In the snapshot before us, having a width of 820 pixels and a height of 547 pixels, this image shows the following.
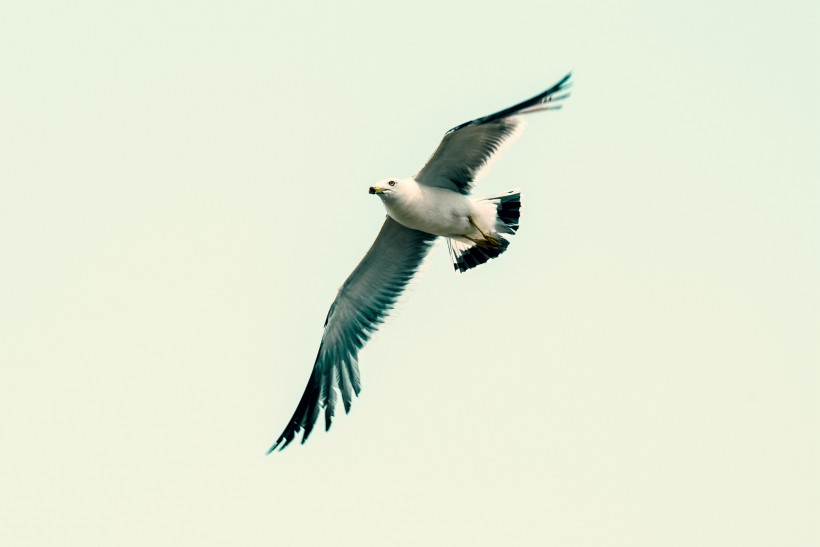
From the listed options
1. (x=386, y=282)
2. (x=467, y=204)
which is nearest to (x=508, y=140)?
(x=467, y=204)

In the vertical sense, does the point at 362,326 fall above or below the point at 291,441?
above

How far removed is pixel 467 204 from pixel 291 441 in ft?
9.92

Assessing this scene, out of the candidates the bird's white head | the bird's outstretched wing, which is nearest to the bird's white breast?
the bird's white head

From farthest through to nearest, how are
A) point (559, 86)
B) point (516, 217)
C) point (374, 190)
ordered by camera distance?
point (516, 217)
point (374, 190)
point (559, 86)

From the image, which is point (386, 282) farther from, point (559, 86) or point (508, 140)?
point (559, 86)

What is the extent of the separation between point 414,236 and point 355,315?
1.05 m

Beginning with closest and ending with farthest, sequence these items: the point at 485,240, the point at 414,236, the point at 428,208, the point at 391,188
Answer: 1. the point at 391,188
2. the point at 428,208
3. the point at 485,240
4. the point at 414,236

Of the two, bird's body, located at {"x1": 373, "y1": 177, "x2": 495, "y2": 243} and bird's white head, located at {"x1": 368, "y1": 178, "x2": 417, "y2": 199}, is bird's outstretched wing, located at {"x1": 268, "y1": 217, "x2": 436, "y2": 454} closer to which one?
bird's body, located at {"x1": 373, "y1": 177, "x2": 495, "y2": 243}

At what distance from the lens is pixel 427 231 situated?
13117 mm

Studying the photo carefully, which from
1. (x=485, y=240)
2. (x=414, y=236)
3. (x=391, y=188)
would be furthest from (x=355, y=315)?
(x=391, y=188)

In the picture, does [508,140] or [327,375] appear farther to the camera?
[327,375]

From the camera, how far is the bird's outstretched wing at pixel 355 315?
13625 mm

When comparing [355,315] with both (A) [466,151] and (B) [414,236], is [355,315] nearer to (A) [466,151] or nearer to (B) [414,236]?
(B) [414,236]

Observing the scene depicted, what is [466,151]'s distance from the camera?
41.6 feet
